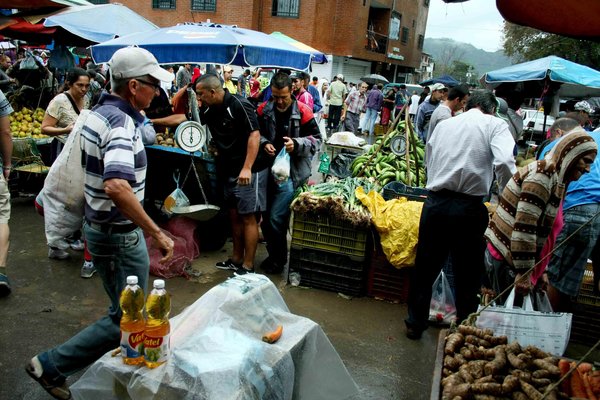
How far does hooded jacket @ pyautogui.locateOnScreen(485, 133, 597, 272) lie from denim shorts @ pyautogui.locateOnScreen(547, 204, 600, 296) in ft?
2.73

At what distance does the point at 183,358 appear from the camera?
88.4 inches

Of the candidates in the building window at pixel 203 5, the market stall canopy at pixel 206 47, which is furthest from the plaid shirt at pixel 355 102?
the building window at pixel 203 5

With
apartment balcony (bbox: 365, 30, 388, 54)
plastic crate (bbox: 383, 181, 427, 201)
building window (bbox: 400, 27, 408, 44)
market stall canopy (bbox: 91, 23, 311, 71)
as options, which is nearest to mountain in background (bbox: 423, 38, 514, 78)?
building window (bbox: 400, 27, 408, 44)

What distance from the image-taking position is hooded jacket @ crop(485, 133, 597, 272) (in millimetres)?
3209

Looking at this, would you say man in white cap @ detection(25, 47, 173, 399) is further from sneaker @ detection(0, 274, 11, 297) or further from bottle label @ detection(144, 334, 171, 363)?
sneaker @ detection(0, 274, 11, 297)

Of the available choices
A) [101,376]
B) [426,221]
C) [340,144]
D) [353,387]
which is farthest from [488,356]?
[340,144]

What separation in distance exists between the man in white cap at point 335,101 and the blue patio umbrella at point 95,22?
385 inches

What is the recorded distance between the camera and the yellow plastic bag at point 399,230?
450cm

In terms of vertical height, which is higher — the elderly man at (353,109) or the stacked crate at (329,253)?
the elderly man at (353,109)

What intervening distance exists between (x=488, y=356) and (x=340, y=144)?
6401 millimetres

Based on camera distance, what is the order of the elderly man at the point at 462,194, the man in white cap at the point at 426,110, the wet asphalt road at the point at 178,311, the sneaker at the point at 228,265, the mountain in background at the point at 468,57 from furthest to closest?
the mountain in background at the point at 468,57 < the man in white cap at the point at 426,110 < the sneaker at the point at 228,265 < the elderly man at the point at 462,194 < the wet asphalt road at the point at 178,311

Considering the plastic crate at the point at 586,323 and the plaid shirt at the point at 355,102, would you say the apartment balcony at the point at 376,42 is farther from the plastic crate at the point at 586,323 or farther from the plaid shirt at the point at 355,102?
the plastic crate at the point at 586,323

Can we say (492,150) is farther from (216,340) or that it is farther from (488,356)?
(216,340)

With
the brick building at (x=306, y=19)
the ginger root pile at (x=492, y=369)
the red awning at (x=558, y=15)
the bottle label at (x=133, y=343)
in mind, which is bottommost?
the ginger root pile at (x=492, y=369)
